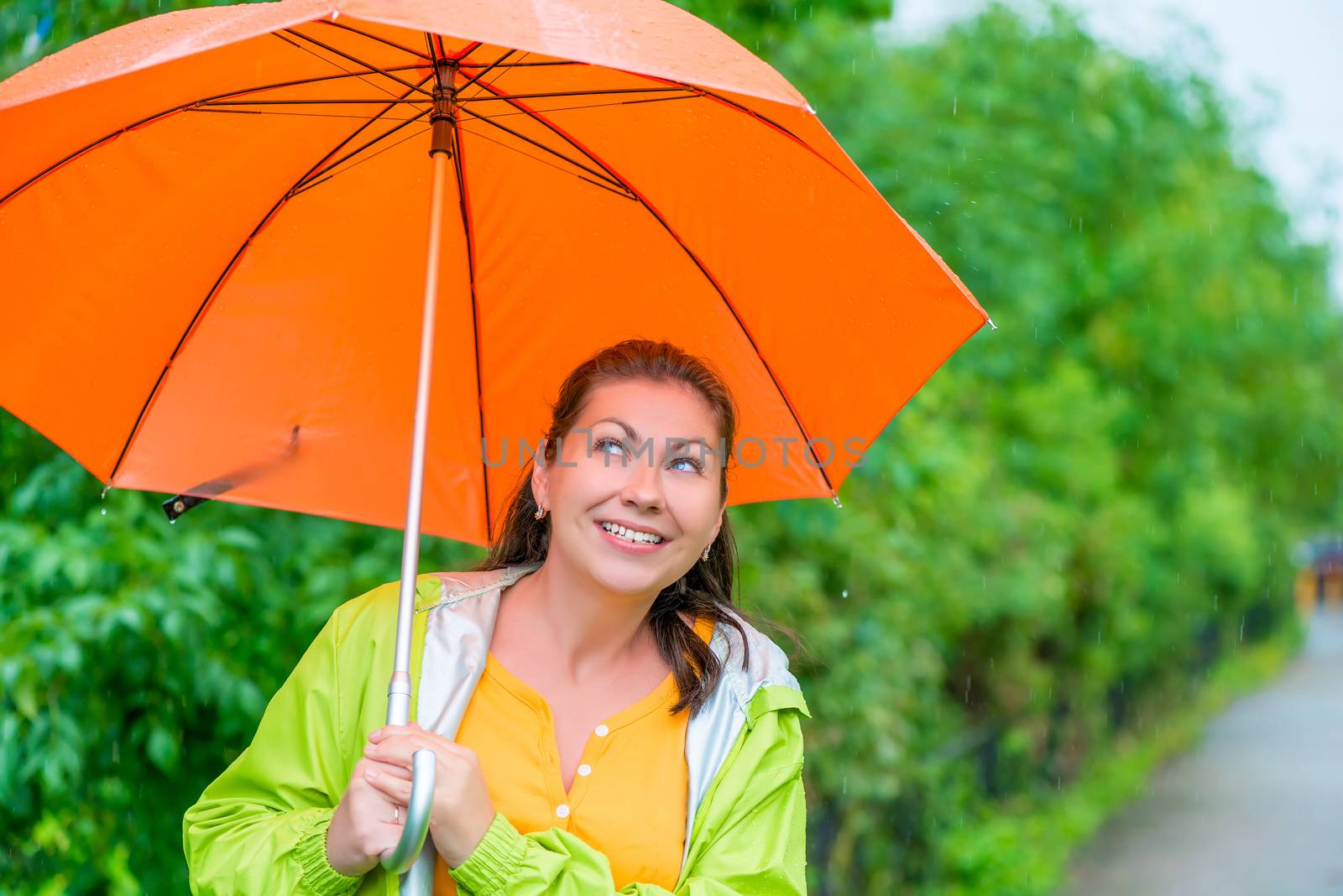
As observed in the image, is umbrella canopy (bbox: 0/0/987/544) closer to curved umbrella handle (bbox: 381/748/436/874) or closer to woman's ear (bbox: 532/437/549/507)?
woman's ear (bbox: 532/437/549/507)

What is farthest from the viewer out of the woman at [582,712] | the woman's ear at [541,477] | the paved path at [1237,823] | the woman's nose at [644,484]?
the paved path at [1237,823]

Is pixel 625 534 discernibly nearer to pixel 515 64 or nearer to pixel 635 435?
pixel 635 435

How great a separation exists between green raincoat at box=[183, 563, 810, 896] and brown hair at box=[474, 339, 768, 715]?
78 mm

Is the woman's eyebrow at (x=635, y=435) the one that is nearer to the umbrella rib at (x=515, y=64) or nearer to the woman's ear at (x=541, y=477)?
the woman's ear at (x=541, y=477)

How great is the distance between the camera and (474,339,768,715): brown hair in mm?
2350

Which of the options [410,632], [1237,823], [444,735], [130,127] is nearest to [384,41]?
[130,127]

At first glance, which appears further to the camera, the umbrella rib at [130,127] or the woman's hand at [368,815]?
the umbrella rib at [130,127]

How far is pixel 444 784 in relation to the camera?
1911 mm

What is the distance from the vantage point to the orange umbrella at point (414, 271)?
2.32 metres

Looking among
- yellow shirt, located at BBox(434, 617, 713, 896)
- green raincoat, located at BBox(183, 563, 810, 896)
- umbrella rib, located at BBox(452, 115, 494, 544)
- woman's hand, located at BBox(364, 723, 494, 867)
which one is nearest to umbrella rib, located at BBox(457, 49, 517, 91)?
umbrella rib, located at BBox(452, 115, 494, 544)

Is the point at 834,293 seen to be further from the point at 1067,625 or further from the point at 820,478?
the point at 1067,625

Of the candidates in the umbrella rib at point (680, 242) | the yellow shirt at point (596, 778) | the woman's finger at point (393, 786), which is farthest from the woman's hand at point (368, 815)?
the umbrella rib at point (680, 242)

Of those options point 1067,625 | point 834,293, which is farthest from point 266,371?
point 1067,625

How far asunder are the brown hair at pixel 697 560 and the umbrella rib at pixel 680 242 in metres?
0.11
